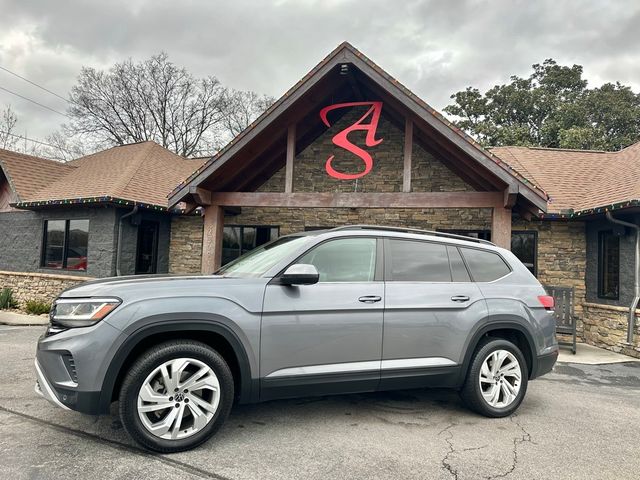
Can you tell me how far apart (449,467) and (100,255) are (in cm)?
1027

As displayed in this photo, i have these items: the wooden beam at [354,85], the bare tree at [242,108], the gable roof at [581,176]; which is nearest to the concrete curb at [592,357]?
the gable roof at [581,176]

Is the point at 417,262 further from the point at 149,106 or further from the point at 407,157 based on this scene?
the point at 149,106

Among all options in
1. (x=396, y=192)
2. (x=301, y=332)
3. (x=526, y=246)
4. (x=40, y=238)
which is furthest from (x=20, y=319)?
(x=526, y=246)

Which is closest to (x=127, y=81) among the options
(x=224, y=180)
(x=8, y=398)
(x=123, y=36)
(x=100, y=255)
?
(x=123, y=36)

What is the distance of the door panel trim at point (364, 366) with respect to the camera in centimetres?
311

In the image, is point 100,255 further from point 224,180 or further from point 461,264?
point 461,264

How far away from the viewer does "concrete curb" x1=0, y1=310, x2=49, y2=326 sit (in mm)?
9000

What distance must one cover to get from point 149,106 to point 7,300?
2360 centimetres

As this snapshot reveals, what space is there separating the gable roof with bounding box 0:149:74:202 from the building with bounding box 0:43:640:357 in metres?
0.42

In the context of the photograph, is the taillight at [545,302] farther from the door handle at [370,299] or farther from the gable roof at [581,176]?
the gable roof at [581,176]

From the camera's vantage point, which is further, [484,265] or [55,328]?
[484,265]

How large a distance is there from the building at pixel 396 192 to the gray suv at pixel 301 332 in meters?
3.68

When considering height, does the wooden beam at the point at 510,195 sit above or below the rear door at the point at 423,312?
above

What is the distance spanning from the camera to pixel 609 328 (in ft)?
26.4
